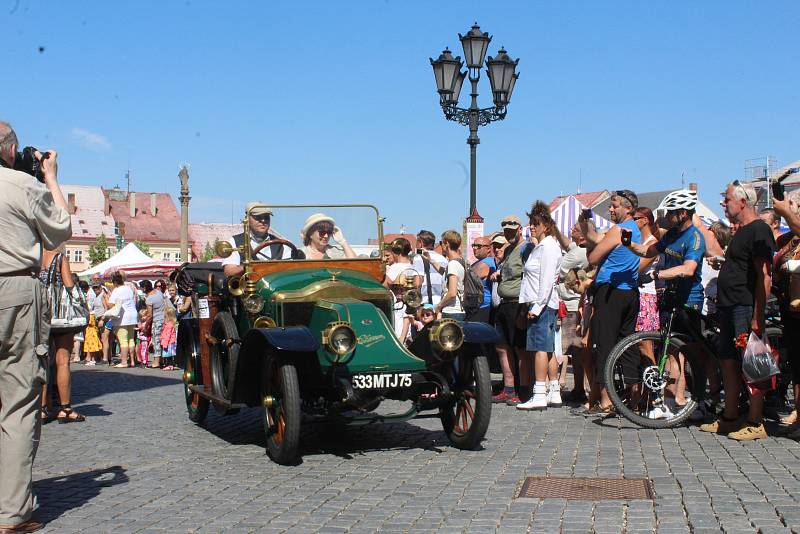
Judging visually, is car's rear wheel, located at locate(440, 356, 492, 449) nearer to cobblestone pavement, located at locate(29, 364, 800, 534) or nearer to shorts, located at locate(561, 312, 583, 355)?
cobblestone pavement, located at locate(29, 364, 800, 534)

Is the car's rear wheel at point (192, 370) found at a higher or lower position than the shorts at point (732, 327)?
lower

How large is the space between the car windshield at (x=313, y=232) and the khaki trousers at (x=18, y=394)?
3.73m

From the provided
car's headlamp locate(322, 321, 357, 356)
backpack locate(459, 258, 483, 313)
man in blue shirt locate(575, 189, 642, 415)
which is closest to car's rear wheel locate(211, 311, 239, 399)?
car's headlamp locate(322, 321, 357, 356)

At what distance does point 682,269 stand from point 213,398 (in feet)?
13.8

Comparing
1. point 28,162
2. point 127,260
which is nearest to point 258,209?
point 28,162

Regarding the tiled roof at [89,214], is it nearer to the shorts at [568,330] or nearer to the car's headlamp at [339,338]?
the shorts at [568,330]

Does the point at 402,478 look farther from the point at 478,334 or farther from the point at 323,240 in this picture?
the point at 323,240

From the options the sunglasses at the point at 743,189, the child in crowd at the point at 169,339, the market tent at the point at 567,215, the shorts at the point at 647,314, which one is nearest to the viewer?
the sunglasses at the point at 743,189

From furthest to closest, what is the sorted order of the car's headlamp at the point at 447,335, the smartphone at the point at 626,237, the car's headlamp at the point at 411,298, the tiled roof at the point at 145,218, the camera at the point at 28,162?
the tiled roof at the point at 145,218 < the smartphone at the point at 626,237 < the car's headlamp at the point at 411,298 < the car's headlamp at the point at 447,335 < the camera at the point at 28,162

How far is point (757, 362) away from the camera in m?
8.05

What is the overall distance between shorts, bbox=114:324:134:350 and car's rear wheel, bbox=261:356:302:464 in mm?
14791

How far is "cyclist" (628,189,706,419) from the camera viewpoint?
29.5ft

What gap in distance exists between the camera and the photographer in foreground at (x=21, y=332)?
5.42 meters

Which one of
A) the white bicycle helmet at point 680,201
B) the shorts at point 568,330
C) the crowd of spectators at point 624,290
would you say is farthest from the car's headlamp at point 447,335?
the shorts at point 568,330
